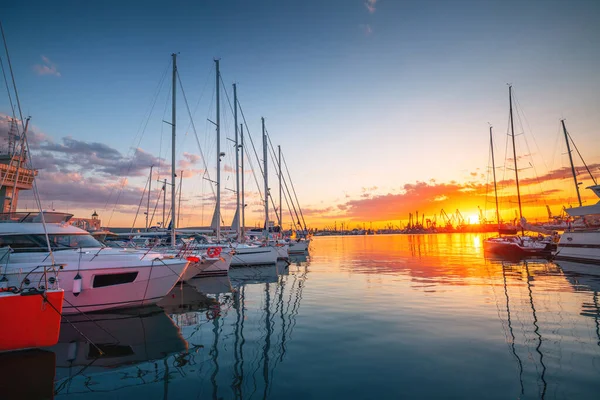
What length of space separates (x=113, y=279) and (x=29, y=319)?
4821mm

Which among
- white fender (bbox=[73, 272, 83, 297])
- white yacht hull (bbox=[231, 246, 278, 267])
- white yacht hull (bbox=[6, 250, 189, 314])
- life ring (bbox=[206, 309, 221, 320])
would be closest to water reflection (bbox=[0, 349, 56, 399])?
white fender (bbox=[73, 272, 83, 297])

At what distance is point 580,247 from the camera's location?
25.5 metres

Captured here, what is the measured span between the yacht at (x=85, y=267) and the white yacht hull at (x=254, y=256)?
610 inches

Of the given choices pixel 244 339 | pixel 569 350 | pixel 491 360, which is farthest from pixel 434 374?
pixel 244 339

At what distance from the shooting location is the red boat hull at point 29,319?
6.69 m

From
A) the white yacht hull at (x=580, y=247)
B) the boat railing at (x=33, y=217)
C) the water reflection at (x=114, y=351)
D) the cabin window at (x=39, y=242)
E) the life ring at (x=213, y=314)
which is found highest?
the boat railing at (x=33, y=217)

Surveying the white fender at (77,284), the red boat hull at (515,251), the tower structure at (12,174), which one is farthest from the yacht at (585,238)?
the tower structure at (12,174)

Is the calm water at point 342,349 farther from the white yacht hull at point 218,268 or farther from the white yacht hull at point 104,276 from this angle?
the white yacht hull at point 218,268

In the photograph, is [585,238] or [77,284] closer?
[77,284]

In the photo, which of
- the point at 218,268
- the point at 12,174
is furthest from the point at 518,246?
the point at 12,174

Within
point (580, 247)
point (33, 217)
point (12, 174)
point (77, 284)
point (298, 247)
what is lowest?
point (298, 247)

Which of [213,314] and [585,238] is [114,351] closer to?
[213,314]

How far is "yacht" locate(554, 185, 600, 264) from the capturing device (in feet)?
78.4

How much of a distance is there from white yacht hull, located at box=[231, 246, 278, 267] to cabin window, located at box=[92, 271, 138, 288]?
1628 cm
